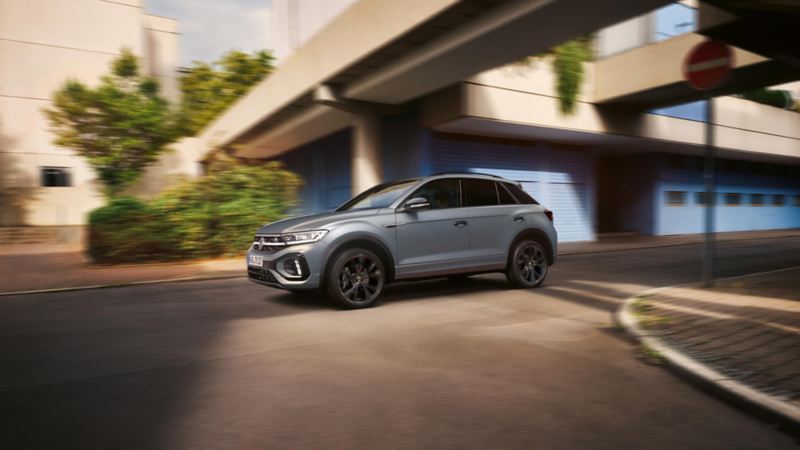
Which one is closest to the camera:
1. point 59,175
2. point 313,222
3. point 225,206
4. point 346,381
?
point 346,381

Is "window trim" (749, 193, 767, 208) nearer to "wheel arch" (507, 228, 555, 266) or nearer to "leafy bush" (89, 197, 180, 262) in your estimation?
"wheel arch" (507, 228, 555, 266)

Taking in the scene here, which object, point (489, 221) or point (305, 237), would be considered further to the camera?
point (489, 221)

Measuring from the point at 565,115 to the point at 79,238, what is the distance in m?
23.1

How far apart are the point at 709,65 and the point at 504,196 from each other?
315cm

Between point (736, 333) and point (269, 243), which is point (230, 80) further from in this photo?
point (736, 333)

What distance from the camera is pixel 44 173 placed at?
95.6 ft

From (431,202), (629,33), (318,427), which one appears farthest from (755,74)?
(318,427)

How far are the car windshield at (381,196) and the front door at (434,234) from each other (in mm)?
240

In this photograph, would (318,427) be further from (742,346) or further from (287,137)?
(287,137)

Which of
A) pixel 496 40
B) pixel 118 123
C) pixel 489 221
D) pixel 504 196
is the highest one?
pixel 118 123

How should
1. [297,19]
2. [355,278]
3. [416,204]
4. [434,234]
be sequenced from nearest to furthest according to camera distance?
[355,278] → [416,204] → [434,234] → [297,19]

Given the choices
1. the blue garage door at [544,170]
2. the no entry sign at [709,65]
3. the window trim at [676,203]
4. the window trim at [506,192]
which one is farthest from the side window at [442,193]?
the window trim at [676,203]

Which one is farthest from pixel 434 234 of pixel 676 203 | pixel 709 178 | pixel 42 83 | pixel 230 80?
pixel 230 80

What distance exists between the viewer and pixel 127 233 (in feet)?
39.7
